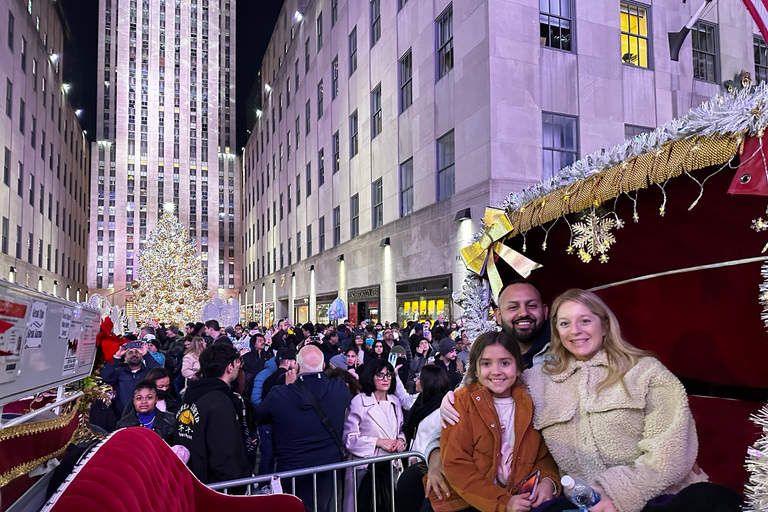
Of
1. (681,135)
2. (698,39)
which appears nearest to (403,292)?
(698,39)

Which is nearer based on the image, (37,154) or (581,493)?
(581,493)

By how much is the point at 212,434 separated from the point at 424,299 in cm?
1513

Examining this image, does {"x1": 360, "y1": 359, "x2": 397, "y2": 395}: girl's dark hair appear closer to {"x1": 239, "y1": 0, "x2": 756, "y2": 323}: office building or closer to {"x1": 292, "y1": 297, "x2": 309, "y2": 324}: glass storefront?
{"x1": 239, "y1": 0, "x2": 756, "y2": 323}: office building

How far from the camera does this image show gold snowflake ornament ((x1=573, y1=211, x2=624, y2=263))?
3395 millimetres

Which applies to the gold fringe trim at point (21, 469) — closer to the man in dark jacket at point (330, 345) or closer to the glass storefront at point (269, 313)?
the man in dark jacket at point (330, 345)

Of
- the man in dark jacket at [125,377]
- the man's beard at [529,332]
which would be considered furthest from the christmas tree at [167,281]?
the man's beard at [529,332]

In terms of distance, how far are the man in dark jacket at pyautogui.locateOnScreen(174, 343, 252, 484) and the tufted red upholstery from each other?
1.17 metres

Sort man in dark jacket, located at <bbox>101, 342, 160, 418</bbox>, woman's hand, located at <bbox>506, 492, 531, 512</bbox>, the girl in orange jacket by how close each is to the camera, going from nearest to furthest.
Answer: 1. woman's hand, located at <bbox>506, 492, 531, 512</bbox>
2. the girl in orange jacket
3. man in dark jacket, located at <bbox>101, 342, 160, 418</bbox>

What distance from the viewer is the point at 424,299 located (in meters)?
19.5

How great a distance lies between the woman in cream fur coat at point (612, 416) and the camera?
2.55 metres

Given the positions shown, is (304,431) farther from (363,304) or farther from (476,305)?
(363,304)

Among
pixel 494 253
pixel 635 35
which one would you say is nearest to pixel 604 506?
pixel 494 253

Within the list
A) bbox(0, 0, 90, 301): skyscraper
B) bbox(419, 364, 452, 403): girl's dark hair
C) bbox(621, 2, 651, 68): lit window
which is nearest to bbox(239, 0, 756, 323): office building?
bbox(621, 2, 651, 68): lit window

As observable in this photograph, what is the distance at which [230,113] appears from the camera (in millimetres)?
77312
